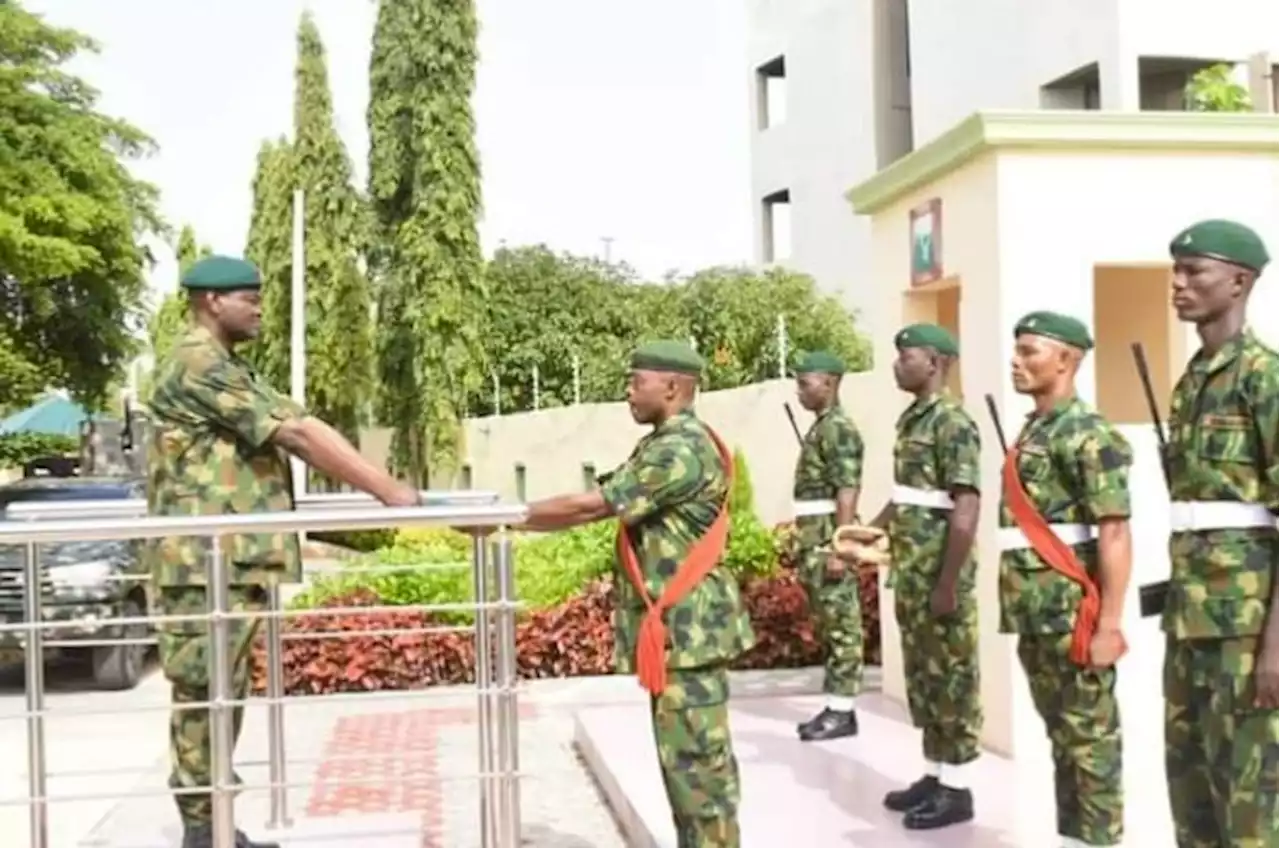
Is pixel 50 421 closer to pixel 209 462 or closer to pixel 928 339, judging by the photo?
pixel 928 339

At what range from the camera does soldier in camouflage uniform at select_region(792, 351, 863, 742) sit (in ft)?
22.2

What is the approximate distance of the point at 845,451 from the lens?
6.77 meters

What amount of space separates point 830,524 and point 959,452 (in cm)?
187

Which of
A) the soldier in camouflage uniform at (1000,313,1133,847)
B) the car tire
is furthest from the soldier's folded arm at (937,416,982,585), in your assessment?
the car tire

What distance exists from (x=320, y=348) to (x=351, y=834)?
21.7 meters

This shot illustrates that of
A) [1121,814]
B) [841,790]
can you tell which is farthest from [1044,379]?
[841,790]

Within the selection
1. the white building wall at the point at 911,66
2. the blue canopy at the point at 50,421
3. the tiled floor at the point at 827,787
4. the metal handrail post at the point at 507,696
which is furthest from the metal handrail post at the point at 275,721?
the blue canopy at the point at 50,421

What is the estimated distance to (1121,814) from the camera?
4.20m

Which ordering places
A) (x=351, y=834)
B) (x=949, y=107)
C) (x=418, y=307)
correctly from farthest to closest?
(x=949, y=107) → (x=418, y=307) → (x=351, y=834)

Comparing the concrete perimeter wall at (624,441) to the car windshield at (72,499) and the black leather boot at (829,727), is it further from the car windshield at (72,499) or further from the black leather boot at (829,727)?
the car windshield at (72,499)

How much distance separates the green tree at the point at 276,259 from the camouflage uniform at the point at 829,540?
21.1 meters

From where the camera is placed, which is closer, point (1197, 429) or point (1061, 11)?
point (1197, 429)

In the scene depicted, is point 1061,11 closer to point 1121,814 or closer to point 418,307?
point 418,307

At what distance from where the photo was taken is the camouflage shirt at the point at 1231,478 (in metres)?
3.40
